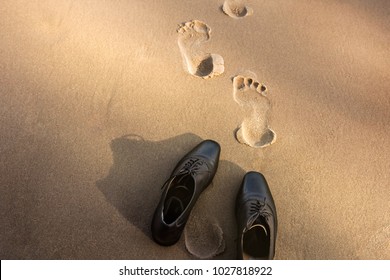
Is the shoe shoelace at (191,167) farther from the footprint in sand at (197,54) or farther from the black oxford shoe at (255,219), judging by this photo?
the footprint in sand at (197,54)

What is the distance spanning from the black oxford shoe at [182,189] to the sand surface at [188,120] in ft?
0.22

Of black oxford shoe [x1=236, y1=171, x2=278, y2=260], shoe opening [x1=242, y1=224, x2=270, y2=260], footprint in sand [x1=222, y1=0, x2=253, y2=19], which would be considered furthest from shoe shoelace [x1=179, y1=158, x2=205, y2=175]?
footprint in sand [x1=222, y1=0, x2=253, y2=19]

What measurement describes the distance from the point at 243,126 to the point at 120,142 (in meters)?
0.60

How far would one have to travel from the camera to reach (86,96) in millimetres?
1719

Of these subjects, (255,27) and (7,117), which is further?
(255,27)

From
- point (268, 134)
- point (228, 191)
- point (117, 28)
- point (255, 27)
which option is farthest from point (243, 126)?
point (117, 28)

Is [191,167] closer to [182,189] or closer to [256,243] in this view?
[182,189]

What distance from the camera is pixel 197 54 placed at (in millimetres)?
1899

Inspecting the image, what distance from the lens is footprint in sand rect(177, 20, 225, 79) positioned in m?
1.86

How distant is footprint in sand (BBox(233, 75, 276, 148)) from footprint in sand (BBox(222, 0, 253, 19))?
466 millimetres

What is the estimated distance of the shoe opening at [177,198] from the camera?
1.46 metres

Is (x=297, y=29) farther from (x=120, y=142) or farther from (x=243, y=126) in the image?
(x=120, y=142)

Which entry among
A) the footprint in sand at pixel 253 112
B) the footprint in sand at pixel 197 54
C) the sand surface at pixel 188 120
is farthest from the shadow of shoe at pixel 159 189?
the footprint in sand at pixel 197 54

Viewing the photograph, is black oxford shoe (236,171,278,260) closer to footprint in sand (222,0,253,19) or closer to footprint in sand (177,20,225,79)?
footprint in sand (177,20,225,79)
